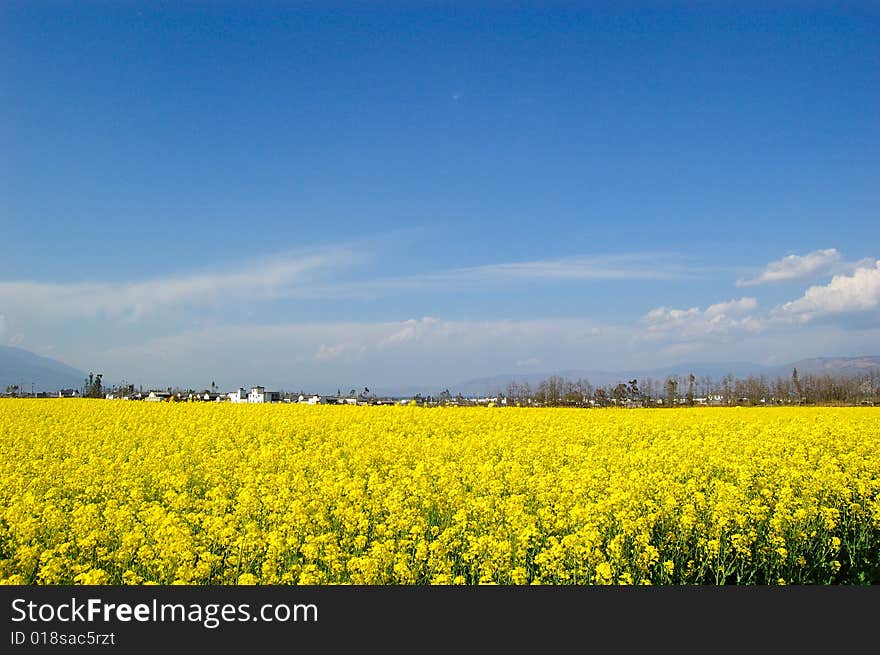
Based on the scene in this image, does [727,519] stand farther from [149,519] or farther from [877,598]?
[149,519]

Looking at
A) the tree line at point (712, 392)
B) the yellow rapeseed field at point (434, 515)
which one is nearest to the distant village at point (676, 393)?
the tree line at point (712, 392)

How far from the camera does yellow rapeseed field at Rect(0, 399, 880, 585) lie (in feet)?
24.0

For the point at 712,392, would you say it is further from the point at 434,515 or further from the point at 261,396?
the point at 434,515

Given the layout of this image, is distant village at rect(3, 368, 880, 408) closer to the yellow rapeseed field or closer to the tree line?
the tree line

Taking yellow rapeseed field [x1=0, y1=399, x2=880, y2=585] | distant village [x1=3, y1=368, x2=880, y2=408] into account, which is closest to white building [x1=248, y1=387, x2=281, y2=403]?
distant village [x1=3, y1=368, x2=880, y2=408]

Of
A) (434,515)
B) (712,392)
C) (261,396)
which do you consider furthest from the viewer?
(712,392)

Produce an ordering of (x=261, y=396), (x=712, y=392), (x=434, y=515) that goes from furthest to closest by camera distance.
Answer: (x=712, y=392) → (x=261, y=396) → (x=434, y=515)

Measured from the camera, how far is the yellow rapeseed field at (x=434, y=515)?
7.32 meters

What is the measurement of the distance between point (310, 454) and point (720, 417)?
58.6ft

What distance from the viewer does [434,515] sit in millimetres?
9633

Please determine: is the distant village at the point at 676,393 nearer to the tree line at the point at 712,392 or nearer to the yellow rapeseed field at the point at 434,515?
the tree line at the point at 712,392

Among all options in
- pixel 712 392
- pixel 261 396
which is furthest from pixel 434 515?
pixel 712 392

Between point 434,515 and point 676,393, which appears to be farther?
point 676,393

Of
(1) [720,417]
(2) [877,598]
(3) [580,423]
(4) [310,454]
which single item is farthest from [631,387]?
(2) [877,598]
